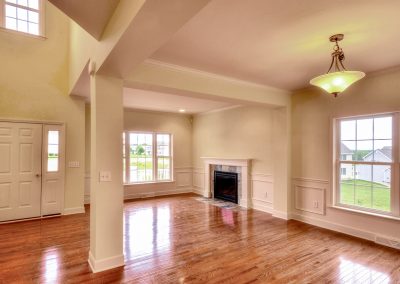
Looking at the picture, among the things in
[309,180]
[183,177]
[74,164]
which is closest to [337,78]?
[309,180]

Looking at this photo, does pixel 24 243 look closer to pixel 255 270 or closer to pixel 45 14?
pixel 255 270

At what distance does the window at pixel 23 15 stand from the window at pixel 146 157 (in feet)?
10.2

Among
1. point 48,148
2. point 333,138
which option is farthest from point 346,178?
point 48,148

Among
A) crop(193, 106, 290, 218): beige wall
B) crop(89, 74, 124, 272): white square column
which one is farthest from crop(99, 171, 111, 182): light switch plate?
crop(193, 106, 290, 218): beige wall

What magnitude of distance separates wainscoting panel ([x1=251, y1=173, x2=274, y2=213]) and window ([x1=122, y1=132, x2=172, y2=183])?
2917mm

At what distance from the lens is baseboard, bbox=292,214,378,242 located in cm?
360

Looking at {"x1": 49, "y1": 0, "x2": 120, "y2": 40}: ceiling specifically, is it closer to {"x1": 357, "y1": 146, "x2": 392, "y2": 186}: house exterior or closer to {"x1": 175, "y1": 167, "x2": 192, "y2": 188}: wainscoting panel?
{"x1": 357, "y1": 146, "x2": 392, "y2": 186}: house exterior

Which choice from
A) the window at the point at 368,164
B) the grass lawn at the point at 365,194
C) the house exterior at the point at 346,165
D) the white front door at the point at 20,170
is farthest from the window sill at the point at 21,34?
the grass lawn at the point at 365,194

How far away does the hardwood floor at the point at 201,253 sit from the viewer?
8.40 ft

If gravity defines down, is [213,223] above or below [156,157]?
below

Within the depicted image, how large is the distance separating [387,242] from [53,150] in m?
6.08

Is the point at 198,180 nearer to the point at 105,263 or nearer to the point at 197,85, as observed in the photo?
the point at 197,85

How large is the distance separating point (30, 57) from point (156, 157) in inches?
155

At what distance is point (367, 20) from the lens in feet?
7.07
